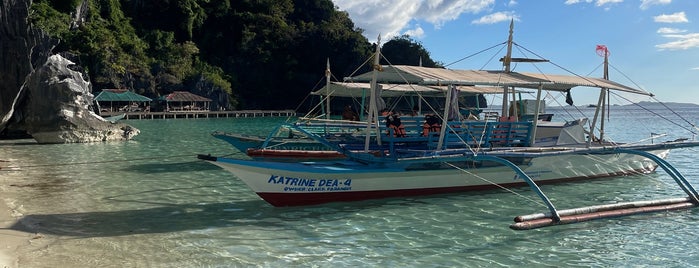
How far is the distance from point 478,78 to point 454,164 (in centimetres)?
237

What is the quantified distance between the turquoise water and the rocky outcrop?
13.8 metres

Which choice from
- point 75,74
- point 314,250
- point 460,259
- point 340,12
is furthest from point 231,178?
point 340,12

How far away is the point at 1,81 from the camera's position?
26156 mm

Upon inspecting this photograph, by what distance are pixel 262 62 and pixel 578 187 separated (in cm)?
7538

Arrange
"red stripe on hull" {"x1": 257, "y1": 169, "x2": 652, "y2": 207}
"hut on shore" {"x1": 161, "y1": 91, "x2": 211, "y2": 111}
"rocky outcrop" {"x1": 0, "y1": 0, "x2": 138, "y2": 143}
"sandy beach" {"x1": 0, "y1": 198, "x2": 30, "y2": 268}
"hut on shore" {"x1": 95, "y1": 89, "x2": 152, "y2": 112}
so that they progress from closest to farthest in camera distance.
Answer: "sandy beach" {"x1": 0, "y1": 198, "x2": 30, "y2": 268}
"red stripe on hull" {"x1": 257, "y1": 169, "x2": 652, "y2": 207}
"rocky outcrop" {"x1": 0, "y1": 0, "x2": 138, "y2": 143}
"hut on shore" {"x1": 95, "y1": 89, "x2": 152, "y2": 112}
"hut on shore" {"x1": 161, "y1": 91, "x2": 211, "y2": 111}

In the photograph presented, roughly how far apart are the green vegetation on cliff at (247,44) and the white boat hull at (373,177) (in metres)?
64.1

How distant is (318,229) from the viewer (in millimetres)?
9594

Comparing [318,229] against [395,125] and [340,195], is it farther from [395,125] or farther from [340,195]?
[395,125]

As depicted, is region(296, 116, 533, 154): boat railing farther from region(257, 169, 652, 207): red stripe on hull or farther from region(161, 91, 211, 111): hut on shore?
region(161, 91, 211, 111): hut on shore

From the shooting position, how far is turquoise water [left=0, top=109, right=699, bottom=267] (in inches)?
313

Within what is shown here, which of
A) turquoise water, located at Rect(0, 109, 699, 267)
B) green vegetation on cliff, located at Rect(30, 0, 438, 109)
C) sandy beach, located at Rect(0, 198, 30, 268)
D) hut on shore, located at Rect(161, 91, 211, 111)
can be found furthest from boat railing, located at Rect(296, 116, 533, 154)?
green vegetation on cliff, located at Rect(30, 0, 438, 109)

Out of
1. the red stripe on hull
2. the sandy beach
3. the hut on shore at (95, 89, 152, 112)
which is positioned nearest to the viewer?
the sandy beach

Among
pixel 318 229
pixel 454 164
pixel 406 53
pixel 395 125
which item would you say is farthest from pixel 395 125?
pixel 406 53

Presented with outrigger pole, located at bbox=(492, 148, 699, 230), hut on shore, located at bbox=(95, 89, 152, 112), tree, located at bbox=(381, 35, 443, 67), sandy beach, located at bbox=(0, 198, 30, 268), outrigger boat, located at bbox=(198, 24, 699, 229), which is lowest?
sandy beach, located at bbox=(0, 198, 30, 268)
